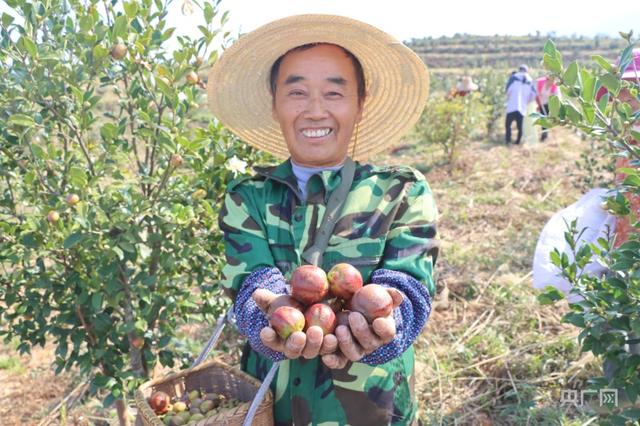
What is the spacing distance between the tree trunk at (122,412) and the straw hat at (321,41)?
1.19 m

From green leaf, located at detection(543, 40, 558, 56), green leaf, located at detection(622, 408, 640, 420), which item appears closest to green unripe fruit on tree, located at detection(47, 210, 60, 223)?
green leaf, located at detection(543, 40, 558, 56)

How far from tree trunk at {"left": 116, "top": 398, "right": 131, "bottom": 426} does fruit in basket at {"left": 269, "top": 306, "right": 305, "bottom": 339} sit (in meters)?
1.36

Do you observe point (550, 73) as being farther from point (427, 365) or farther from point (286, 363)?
point (427, 365)

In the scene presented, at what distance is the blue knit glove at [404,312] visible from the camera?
1185 mm

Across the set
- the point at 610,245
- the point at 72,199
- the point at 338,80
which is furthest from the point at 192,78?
the point at 610,245

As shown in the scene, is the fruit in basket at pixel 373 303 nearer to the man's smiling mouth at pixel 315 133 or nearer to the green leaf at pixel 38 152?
the man's smiling mouth at pixel 315 133

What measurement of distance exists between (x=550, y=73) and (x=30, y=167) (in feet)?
5.29

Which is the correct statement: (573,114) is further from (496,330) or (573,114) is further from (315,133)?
(496,330)

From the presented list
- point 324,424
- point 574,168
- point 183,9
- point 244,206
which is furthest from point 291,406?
point 574,168

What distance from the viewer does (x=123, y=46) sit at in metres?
1.67

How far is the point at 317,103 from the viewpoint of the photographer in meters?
1.38

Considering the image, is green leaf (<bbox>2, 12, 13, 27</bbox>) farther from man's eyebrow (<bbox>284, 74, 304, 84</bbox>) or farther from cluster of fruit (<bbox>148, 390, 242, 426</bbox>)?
cluster of fruit (<bbox>148, 390, 242, 426</bbox>)

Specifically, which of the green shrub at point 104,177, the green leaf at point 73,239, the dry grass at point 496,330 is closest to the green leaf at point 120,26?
the green shrub at point 104,177

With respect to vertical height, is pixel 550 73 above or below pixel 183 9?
below
